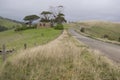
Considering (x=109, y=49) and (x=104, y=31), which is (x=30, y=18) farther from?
(x=109, y=49)

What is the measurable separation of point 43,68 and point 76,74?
66.7 inches

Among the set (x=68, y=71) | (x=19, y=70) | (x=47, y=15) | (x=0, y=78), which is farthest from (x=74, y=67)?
(x=47, y=15)

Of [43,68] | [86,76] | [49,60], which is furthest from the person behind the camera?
[49,60]

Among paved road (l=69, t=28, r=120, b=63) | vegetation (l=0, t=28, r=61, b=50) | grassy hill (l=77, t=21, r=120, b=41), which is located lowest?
grassy hill (l=77, t=21, r=120, b=41)

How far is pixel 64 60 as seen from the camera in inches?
522

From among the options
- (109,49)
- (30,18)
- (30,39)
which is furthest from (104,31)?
(109,49)

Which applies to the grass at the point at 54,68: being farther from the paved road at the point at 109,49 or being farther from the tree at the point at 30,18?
the tree at the point at 30,18

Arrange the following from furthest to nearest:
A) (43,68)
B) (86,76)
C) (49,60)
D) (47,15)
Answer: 1. (47,15)
2. (49,60)
3. (43,68)
4. (86,76)

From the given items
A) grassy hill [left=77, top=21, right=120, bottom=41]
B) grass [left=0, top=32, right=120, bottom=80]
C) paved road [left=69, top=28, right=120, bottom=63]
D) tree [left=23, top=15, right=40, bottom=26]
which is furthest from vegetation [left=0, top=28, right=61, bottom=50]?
tree [left=23, top=15, right=40, bottom=26]

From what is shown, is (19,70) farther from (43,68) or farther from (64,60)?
(64,60)

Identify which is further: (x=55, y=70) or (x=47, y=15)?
(x=47, y=15)

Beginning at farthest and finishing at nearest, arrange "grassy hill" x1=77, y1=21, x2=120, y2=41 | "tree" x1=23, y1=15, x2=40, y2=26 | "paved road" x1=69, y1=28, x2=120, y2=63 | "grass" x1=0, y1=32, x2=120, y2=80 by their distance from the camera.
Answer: "tree" x1=23, y1=15, x2=40, y2=26 < "grassy hill" x1=77, y1=21, x2=120, y2=41 < "paved road" x1=69, y1=28, x2=120, y2=63 < "grass" x1=0, y1=32, x2=120, y2=80

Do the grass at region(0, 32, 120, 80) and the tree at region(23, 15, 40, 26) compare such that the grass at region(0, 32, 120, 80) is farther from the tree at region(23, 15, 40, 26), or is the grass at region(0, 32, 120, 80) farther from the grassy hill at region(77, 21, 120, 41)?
the tree at region(23, 15, 40, 26)

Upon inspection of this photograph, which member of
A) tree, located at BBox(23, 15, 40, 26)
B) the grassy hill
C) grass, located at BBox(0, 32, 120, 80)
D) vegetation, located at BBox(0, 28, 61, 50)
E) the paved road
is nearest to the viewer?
grass, located at BBox(0, 32, 120, 80)
